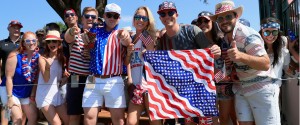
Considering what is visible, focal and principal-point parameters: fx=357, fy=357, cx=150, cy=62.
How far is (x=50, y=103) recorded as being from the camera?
5.03m

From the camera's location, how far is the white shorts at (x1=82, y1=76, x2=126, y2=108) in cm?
455

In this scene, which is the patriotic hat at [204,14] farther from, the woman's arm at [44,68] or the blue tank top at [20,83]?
the blue tank top at [20,83]

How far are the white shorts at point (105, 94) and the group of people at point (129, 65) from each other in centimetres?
1

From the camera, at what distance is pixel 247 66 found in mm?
4176

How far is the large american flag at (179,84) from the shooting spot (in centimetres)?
447

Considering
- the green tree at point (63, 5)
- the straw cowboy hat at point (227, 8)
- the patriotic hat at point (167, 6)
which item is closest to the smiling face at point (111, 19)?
the patriotic hat at point (167, 6)

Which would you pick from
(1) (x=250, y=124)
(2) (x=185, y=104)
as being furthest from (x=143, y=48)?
(1) (x=250, y=124)

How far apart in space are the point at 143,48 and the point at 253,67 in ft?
4.69

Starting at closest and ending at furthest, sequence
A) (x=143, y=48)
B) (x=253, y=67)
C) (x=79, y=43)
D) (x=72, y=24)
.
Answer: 1. (x=253, y=67)
2. (x=143, y=48)
3. (x=79, y=43)
4. (x=72, y=24)

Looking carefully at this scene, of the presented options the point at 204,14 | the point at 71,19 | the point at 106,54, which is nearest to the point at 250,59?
the point at 204,14

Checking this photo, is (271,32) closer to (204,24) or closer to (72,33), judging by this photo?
(204,24)

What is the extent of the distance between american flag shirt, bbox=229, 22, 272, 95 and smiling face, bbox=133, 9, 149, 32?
1124 mm

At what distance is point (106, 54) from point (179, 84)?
1014mm

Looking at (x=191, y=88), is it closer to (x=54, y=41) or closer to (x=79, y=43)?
(x=79, y=43)
